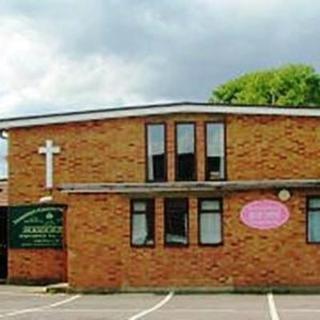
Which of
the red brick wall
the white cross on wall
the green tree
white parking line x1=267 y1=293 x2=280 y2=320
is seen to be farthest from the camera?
the green tree

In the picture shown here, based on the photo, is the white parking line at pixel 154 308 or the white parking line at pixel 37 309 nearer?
the white parking line at pixel 154 308

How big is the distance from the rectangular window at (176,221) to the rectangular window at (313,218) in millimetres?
3208

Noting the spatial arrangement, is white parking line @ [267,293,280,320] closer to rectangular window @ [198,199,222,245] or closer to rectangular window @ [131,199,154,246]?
rectangular window @ [198,199,222,245]

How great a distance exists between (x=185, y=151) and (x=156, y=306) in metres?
7.05

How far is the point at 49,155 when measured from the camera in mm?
28969

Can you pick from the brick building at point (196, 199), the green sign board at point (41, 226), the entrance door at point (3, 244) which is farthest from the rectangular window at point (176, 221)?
the entrance door at point (3, 244)

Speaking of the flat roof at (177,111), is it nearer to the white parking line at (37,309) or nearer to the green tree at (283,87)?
Answer: the white parking line at (37,309)

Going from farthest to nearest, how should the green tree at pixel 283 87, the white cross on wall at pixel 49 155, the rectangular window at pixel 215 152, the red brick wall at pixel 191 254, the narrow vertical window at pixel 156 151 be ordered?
1. the green tree at pixel 283 87
2. the white cross on wall at pixel 49 155
3. the narrow vertical window at pixel 156 151
4. the rectangular window at pixel 215 152
5. the red brick wall at pixel 191 254

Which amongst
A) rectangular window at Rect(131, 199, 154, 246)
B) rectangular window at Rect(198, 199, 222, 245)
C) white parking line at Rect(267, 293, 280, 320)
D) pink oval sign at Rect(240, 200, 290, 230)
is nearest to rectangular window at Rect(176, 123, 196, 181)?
rectangular window at Rect(198, 199, 222, 245)

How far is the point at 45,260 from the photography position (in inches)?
1145

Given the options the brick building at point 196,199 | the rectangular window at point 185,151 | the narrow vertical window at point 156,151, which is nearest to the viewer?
the brick building at point 196,199

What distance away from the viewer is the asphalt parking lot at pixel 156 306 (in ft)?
62.0

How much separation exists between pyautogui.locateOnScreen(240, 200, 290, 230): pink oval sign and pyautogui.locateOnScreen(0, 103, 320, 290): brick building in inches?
1.0

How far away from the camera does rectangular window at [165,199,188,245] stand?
88.1 feet
